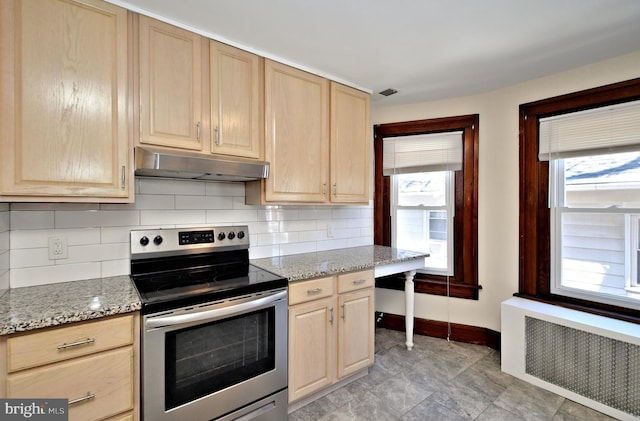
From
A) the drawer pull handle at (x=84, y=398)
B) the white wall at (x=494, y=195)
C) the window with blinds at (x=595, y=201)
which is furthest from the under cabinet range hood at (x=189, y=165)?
the window with blinds at (x=595, y=201)

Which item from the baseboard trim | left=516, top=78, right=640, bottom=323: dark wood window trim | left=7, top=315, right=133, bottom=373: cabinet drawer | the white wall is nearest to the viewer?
left=7, top=315, right=133, bottom=373: cabinet drawer

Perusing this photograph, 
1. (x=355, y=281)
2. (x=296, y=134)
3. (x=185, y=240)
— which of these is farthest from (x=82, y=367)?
(x=296, y=134)

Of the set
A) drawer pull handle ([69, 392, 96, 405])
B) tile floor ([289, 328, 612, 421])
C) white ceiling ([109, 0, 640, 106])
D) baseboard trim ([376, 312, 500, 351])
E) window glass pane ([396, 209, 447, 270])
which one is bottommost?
tile floor ([289, 328, 612, 421])

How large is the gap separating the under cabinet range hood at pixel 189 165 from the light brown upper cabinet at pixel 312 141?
222mm

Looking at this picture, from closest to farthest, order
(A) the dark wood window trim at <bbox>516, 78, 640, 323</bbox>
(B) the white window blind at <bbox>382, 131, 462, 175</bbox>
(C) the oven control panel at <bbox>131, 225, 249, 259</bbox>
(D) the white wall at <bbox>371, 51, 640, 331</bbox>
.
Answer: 1. (C) the oven control panel at <bbox>131, 225, 249, 259</bbox>
2. (A) the dark wood window trim at <bbox>516, 78, 640, 323</bbox>
3. (D) the white wall at <bbox>371, 51, 640, 331</bbox>
4. (B) the white window blind at <bbox>382, 131, 462, 175</bbox>

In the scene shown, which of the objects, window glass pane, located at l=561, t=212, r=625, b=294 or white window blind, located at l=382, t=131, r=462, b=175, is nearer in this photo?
window glass pane, located at l=561, t=212, r=625, b=294

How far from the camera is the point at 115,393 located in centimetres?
131

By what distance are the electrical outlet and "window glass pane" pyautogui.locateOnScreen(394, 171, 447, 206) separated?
8.91 ft

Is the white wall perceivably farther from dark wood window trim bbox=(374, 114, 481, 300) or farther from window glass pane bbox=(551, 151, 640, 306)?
window glass pane bbox=(551, 151, 640, 306)

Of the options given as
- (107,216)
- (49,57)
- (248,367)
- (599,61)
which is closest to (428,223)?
(599,61)

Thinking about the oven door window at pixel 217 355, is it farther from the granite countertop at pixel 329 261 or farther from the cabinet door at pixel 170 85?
the cabinet door at pixel 170 85

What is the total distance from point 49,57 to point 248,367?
1794 millimetres

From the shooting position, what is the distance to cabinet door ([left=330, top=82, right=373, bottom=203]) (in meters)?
2.43

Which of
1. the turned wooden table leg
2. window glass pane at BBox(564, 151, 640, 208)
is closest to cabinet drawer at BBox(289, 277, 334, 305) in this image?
the turned wooden table leg
